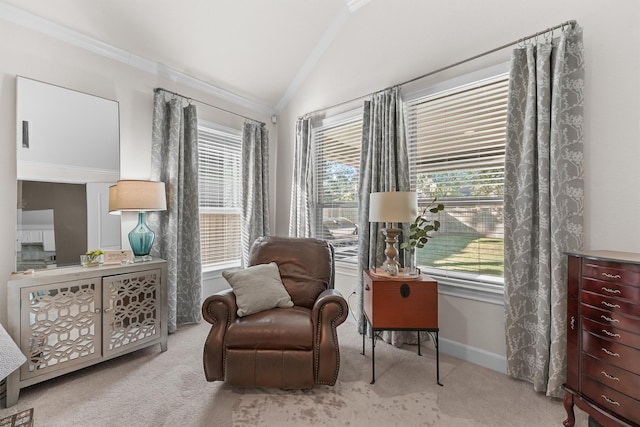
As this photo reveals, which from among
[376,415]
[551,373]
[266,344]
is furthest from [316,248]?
[551,373]

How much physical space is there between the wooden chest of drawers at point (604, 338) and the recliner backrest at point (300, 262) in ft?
5.36

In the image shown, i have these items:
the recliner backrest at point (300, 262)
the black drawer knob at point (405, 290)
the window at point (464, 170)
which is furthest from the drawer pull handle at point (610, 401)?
the recliner backrest at point (300, 262)

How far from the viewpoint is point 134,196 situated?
2.41 m

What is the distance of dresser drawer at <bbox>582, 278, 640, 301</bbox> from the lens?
1.28 m

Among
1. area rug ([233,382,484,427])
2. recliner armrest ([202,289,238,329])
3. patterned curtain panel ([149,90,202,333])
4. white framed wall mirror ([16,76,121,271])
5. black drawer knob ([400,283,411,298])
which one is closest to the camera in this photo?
area rug ([233,382,484,427])

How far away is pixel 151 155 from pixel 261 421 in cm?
256

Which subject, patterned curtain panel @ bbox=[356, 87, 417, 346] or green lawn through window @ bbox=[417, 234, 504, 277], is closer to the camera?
green lawn through window @ bbox=[417, 234, 504, 277]

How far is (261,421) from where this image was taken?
5.34ft

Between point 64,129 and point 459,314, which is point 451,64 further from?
point 64,129

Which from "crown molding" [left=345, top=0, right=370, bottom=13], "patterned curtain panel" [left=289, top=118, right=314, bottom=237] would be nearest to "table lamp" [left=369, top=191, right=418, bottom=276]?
"patterned curtain panel" [left=289, top=118, right=314, bottom=237]

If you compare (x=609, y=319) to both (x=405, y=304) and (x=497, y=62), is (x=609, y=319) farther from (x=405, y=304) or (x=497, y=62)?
(x=497, y=62)

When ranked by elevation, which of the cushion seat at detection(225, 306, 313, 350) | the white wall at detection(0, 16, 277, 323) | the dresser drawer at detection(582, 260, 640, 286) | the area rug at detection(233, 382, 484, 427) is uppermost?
the white wall at detection(0, 16, 277, 323)

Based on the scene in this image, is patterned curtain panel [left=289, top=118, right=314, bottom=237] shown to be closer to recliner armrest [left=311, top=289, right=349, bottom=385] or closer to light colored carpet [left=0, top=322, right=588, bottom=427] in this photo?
recliner armrest [left=311, top=289, right=349, bottom=385]

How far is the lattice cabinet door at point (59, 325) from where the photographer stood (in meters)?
1.83
